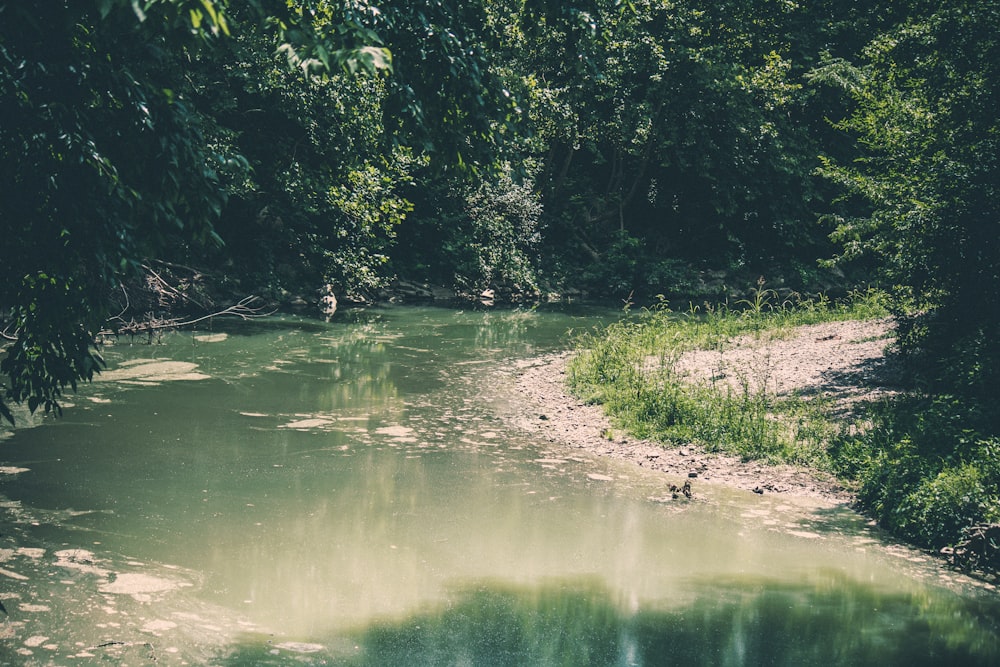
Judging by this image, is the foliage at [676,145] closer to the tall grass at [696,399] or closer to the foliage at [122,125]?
the tall grass at [696,399]

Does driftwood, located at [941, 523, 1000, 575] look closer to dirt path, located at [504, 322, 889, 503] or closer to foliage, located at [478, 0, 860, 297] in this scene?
dirt path, located at [504, 322, 889, 503]

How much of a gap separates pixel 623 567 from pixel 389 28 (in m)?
4.11

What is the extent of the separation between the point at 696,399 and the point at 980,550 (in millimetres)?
4286

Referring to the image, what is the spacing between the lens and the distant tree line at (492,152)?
5023 mm

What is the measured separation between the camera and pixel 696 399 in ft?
37.1

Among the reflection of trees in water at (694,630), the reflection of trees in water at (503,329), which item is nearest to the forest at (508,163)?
the reflection of trees in water at (694,630)

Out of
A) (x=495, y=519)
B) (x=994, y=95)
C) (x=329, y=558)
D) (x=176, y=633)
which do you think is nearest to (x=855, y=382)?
(x=994, y=95)

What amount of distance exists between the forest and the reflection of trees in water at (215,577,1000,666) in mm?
1547

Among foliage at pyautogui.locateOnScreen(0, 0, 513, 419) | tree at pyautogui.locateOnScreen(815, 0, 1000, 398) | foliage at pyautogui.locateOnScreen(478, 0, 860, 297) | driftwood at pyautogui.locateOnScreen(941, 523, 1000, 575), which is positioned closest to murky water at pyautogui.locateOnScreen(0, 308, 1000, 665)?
driftwood at pyautogui.locateOnScreen(941, 523, 1000, 575)

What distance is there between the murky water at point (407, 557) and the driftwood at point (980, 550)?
21cm

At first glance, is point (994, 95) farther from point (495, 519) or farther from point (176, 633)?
point (176, 633)

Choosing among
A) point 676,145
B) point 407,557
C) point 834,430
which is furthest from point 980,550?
point 676,145

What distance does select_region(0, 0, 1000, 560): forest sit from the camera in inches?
199

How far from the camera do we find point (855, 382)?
11.9 meters
